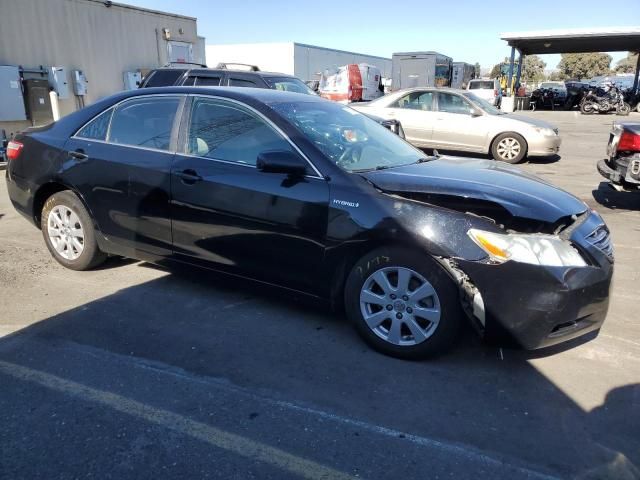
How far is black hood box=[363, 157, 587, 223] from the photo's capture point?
3162mm

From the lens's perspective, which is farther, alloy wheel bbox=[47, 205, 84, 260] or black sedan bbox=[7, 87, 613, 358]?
alloy wheel bbox=[47, 205, 84, 260]

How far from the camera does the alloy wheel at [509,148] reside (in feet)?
36.4

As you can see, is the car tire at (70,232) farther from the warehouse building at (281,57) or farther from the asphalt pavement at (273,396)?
the warehouse building at (281,57)

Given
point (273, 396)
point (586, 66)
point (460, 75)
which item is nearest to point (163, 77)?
point (273, 396)

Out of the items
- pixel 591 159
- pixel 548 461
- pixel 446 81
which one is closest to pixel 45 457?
pixel 548 461

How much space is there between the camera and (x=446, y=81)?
33.6 meters

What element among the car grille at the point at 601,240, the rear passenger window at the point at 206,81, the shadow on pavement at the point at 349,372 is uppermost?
the rear passenger window at the point at 206,81

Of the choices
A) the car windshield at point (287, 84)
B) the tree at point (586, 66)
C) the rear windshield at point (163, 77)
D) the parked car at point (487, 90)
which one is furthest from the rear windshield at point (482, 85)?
the tree at point (586, 66)

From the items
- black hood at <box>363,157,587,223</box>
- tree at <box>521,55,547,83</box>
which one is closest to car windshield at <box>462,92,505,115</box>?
black hood at <box>363,157,587,223</box>

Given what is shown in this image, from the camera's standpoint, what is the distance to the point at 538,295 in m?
2.91

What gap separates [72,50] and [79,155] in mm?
10798

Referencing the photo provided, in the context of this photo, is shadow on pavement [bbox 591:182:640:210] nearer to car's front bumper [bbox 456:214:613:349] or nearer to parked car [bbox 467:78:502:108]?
car's front bumper [bbox 456:214:613:349]

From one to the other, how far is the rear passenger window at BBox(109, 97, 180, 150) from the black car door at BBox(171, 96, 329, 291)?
0.19 meters

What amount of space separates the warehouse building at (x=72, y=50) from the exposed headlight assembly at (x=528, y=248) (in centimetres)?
1182
